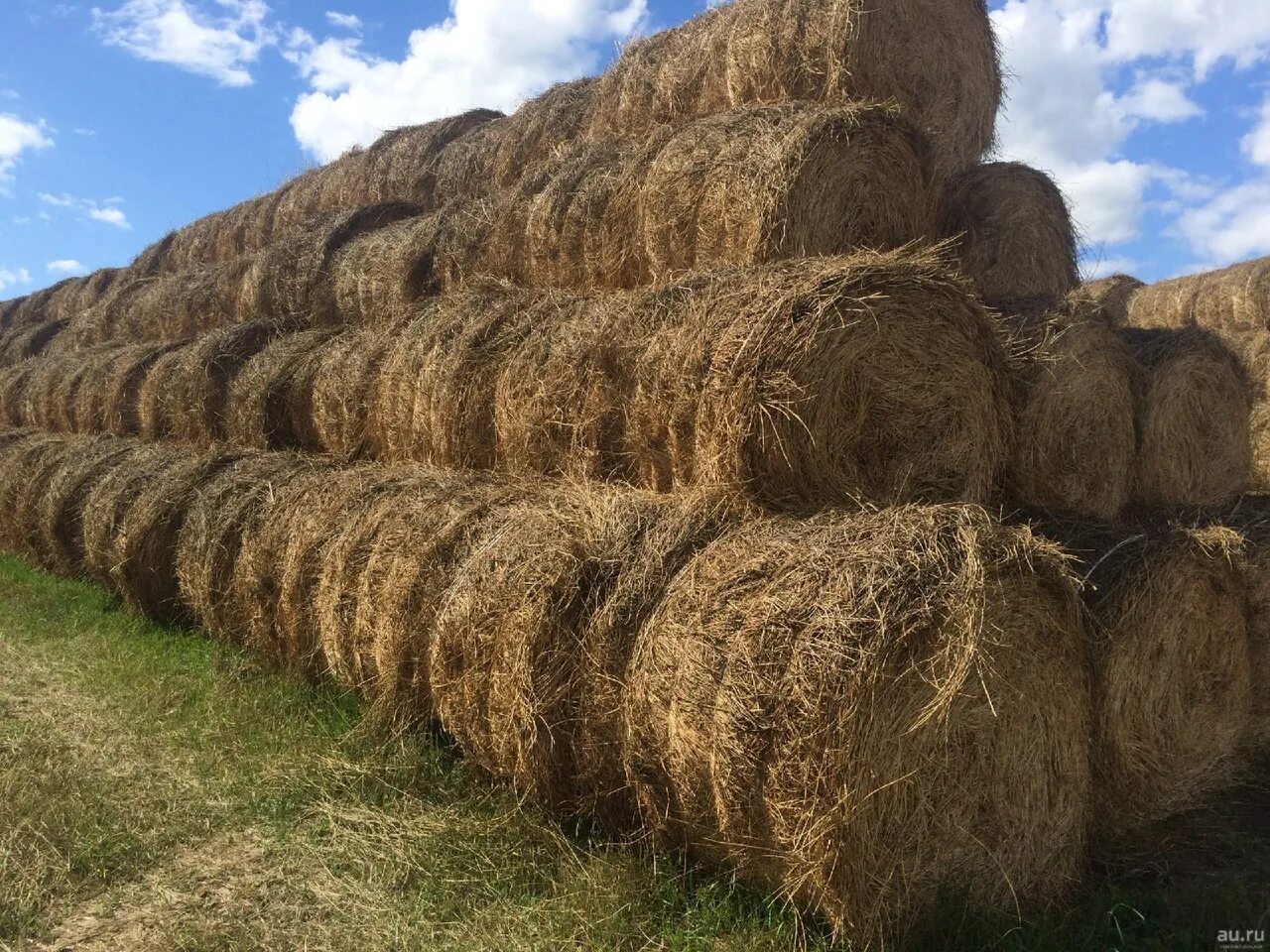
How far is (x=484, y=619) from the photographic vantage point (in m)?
4.25

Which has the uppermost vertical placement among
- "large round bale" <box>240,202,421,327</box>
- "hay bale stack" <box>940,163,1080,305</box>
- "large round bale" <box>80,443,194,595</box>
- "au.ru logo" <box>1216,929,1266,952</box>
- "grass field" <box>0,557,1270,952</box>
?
"large round bale" <box>240,202,421,327</box>

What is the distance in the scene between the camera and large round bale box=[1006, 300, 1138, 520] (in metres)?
4.46

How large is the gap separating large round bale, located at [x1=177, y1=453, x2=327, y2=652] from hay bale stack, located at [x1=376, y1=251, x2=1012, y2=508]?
2742mm

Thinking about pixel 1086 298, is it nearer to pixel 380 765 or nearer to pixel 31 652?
pixel 380 765

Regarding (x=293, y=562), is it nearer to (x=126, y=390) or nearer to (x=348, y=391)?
(x=348, y=391)

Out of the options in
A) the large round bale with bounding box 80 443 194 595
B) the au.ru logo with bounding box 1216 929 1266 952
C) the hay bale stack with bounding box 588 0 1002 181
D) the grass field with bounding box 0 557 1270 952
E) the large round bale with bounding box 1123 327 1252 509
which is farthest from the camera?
the large round bale with bounding box 80 443 194 595

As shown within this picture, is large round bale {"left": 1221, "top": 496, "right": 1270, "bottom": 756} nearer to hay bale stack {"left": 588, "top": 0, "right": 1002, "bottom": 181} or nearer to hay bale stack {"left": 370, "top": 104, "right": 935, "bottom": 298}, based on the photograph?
hay bale stack {"left": 370, "top": 104, "right": 935, "bottom": 298}

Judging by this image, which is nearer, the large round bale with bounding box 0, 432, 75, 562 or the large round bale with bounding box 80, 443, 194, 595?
the large round bale with bounding box 80, 443, 194, 595

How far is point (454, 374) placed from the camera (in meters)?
5.80

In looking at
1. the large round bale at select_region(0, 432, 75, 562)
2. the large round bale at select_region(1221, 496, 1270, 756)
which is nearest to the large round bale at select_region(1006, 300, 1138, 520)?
the large round bale at select_region(1221, 496, 1270, 756)

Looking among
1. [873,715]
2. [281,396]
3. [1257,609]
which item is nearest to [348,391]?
[281,396]

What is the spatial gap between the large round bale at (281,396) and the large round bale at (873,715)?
4.73 meters

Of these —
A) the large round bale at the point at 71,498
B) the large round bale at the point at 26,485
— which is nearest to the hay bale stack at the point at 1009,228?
the large round bale at the point at 71,498

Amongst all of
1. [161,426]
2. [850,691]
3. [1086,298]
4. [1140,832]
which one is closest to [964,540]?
[850,691]
